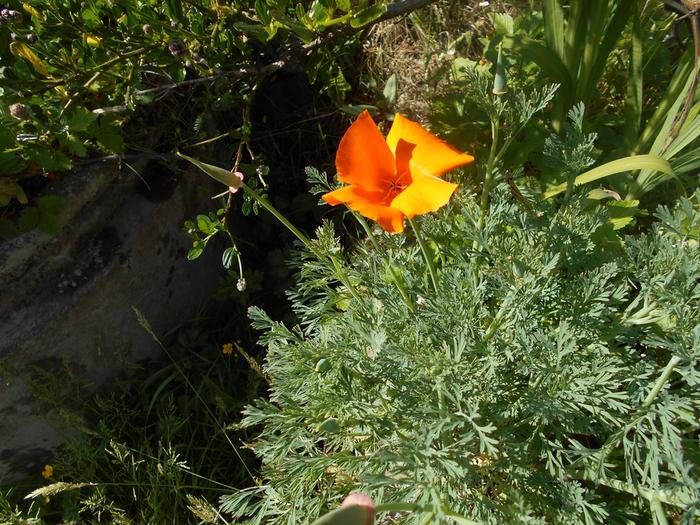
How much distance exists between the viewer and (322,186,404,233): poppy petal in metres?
1.18

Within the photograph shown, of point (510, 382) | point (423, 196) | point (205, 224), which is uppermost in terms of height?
point (423, 196)

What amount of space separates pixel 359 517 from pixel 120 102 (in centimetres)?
A: 136

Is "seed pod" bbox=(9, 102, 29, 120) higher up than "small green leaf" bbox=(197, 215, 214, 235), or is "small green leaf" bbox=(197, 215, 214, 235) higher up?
"seed pod" bbox=(9, 102, 29, 120)

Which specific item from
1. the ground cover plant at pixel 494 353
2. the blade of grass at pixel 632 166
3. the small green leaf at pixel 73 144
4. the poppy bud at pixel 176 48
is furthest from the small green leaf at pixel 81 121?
the blade of grass at pixel 632 166

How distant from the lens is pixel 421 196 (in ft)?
4.00

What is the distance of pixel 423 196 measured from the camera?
122 centimetres

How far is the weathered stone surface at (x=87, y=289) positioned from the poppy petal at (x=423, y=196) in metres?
0.95

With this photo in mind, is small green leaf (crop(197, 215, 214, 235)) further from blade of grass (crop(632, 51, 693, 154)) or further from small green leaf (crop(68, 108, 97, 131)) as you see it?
blade of grass (crop(632, 51, 693, 154))

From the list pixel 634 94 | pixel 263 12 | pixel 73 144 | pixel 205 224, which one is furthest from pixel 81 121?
pixel 634 94

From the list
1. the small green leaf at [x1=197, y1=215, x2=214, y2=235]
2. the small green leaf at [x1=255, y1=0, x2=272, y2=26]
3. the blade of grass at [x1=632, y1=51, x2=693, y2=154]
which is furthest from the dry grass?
the small green leaf at [x1=197, y1=215, x2=214, y2=235]

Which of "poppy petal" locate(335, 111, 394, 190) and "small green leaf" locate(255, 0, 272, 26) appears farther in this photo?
"small green leaf" locate(255, 0, 272, 26)

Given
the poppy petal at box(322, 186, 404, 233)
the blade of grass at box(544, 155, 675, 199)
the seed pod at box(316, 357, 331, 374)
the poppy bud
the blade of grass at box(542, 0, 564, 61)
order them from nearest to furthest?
1. the poppy petal at box(322, 186, 404, 233)
2. the seed pod at box(316, 357, 331, 374)
3. the blade of grass at box(544, 155, 675, 199)
4. the poppy bud
5. the blade of grass at box(542, 0, 564, 61)

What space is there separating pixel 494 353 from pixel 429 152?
44 centimetres

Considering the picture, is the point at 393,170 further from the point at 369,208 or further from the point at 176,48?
the point at 176,48
